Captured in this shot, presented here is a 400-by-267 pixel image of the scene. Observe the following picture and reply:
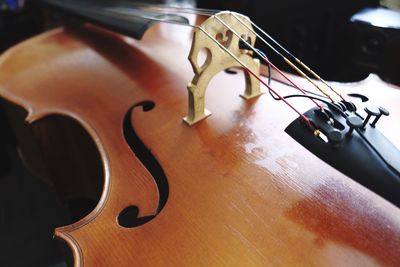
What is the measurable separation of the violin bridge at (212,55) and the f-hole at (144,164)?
0.13 metres

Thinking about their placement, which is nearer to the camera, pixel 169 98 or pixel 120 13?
pixel 169 98

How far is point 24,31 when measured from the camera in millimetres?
1834

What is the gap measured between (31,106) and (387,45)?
3.64 feet

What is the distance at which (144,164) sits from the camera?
669 mm

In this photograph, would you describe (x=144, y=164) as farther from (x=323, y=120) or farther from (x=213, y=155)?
(x=323, y=120)

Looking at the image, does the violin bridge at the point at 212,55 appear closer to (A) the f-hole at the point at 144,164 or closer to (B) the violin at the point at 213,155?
(B) the violin at the point at 213,155

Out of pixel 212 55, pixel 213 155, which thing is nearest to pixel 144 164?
pixel 213 155

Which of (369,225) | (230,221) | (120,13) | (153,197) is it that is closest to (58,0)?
(120,13)

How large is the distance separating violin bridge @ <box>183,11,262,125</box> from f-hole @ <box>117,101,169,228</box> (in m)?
0.13

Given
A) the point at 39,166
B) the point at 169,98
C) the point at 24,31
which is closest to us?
the point at 169,98

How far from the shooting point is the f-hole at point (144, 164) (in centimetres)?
56

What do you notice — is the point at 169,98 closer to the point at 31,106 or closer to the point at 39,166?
the point at 31,106

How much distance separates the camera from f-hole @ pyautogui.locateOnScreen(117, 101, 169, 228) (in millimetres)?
562

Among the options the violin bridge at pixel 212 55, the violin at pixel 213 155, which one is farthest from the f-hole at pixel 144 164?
the violin bridge at pixel 212 55
